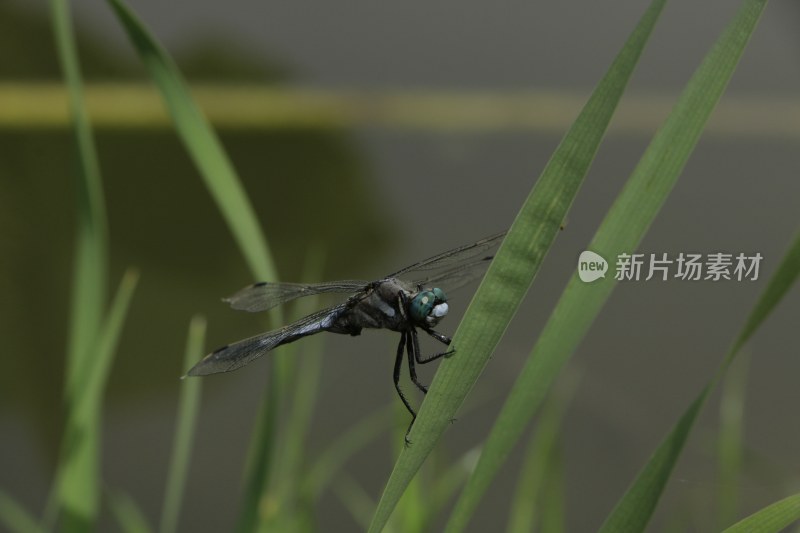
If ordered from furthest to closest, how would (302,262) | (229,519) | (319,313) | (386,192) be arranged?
(386,192)
(302,262)
(229,519)
(319,313)

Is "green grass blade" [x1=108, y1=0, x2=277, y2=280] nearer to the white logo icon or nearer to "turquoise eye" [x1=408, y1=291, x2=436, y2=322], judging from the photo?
"turquoise eye" [x1=408, y1=291, x2=436, y2=322]

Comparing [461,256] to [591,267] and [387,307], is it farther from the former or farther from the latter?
[591,267]

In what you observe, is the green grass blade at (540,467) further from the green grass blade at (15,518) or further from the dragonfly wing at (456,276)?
the green grass blade at (15,518)

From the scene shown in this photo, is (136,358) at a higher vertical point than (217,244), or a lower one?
lower

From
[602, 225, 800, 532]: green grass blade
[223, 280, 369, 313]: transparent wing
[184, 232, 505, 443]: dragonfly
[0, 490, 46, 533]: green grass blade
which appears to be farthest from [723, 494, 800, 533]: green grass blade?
[0, 490, 46, 533]: green grass blade

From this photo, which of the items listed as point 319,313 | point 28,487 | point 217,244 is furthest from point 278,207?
point 319,313

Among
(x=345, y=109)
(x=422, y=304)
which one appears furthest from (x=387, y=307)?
(x=345, y=109)

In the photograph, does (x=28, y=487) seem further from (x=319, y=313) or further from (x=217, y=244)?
(x=319, y=313)
